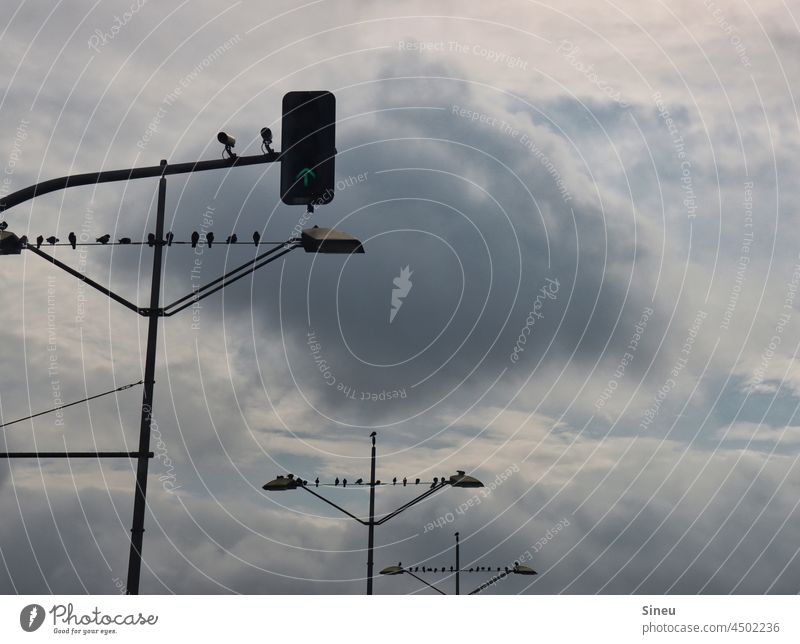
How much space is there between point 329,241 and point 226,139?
282 centimetres

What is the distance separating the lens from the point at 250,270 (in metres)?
16.8

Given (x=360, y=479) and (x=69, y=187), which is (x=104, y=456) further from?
(x=360, y=479)

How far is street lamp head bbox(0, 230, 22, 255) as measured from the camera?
16281 mm

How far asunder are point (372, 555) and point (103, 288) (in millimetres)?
13349

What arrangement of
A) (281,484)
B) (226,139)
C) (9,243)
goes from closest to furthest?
(226,139)
(9,243)
(281,484)

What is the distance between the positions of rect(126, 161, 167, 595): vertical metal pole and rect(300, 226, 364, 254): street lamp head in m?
2.70

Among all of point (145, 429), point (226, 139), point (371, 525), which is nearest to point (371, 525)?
point (371, 525)

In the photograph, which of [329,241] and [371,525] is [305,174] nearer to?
[329,241]

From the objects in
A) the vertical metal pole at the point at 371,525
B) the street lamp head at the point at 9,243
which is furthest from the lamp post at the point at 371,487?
the street lamp head at the point at 9,243

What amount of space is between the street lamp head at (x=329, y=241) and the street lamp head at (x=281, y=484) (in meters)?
11.8

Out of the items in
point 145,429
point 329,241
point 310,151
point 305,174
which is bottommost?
point 145,429

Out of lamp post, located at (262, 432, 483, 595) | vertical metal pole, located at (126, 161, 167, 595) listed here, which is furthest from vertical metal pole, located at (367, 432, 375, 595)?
vertical metal pole, located at (126, 161, 167, 595)

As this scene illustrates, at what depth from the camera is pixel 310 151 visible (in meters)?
12.6
